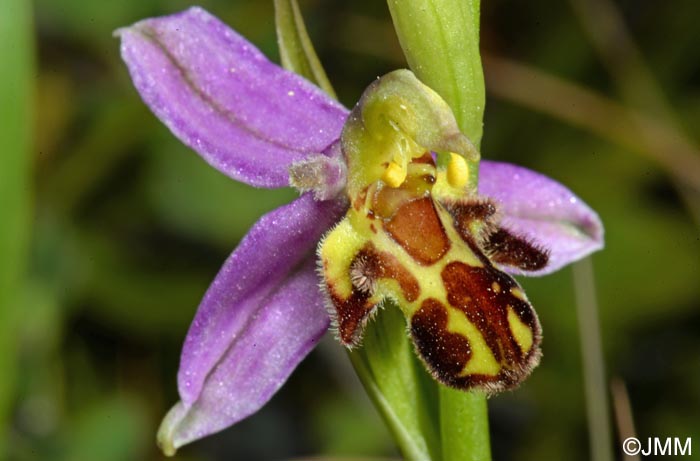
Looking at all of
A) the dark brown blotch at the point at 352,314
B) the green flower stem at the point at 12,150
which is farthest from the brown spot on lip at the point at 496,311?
the green flower stem at the point at 12,150

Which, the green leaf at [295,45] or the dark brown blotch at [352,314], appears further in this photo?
the green leaf at [295,45]

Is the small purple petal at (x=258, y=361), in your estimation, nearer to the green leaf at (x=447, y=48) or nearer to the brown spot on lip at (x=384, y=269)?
the brown spot on lip at (x=384, y=269)

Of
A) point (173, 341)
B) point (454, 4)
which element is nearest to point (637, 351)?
point (173, 341)

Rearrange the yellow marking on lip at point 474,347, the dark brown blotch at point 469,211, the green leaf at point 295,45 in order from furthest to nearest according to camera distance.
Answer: the green leaf at point 295,45 < the dark brown blotch at point 469,211 < the yellow marking on lip at point 474,347

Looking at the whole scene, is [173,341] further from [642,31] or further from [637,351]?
[642,31]

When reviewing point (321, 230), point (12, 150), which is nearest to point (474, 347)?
point (321, 230)

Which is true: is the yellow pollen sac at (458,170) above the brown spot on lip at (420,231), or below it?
above

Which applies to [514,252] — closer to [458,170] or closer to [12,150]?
[458,170]
